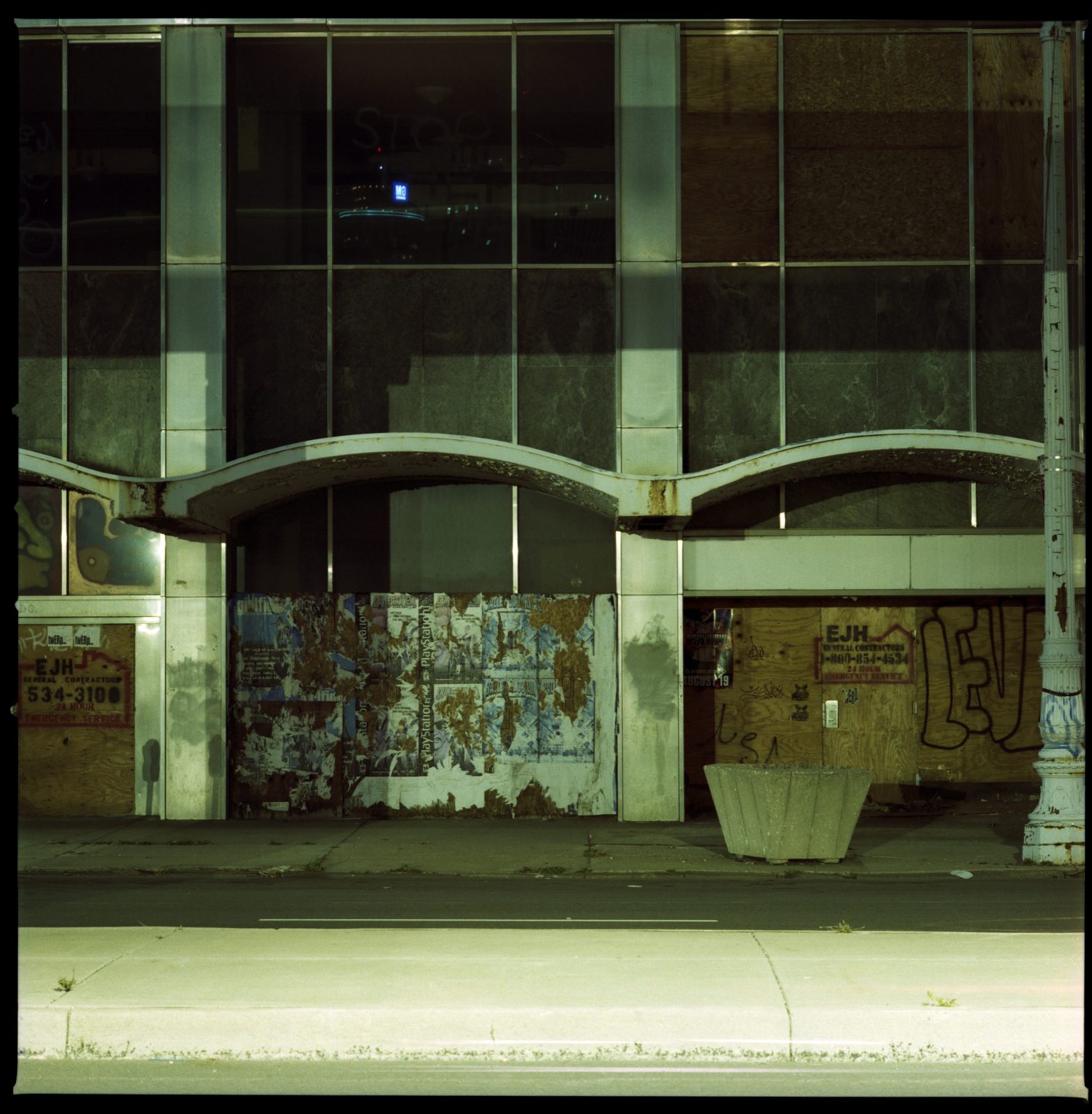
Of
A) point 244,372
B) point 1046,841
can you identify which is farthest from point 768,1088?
point 244,372

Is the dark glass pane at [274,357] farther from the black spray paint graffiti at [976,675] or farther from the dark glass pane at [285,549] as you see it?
the black spray paint graffiti at [976,675]

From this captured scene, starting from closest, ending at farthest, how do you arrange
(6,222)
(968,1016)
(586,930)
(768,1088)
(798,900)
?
(6,222) < (768,1088) < (968,1016) < (586,930) < (798,900)

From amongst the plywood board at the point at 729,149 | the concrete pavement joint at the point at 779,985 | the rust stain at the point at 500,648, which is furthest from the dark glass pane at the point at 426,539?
the concrete pavement joint at the point at 779,985

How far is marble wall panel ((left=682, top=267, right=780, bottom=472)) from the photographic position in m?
17.0

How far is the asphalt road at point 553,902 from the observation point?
10.5 meters

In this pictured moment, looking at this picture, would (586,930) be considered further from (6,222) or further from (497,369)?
(497,369)

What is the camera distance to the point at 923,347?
17.0m

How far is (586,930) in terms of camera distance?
8906mm

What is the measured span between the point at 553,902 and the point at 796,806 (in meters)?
3.15

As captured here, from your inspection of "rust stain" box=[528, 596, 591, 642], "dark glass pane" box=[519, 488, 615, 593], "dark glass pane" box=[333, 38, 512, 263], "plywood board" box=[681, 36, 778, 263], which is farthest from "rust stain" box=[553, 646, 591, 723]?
"dark glass pane" box=[333, 38, 512, 263]

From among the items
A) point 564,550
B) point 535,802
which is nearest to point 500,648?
point 564,550

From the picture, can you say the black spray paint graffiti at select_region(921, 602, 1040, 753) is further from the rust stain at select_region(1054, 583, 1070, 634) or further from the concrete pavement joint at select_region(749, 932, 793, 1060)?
the concrete pavement joint at select_region(749, 932, 793, 1060)

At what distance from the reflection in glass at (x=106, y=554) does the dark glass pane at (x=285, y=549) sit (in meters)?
1.09

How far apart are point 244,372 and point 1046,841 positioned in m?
10.4
